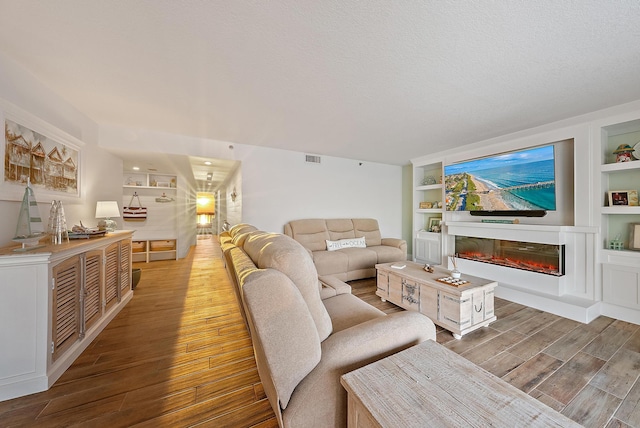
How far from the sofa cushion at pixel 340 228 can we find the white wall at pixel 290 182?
0.32 metres

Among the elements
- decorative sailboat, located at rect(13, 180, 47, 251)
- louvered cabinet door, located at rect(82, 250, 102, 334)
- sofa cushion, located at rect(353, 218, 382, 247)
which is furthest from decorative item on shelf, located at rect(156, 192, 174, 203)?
sofa cushion, located at rect(353, 218, 382, 247)

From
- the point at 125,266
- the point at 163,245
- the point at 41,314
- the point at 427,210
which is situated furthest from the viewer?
the point at 163,245

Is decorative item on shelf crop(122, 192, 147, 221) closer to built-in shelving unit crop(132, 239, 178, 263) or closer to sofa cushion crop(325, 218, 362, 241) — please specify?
built-in shelving unit crop(132, 239, 178, 263)

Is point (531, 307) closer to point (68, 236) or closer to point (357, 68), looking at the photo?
point (357, 68)

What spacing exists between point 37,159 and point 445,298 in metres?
4.04

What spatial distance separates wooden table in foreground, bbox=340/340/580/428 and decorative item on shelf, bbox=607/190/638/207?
3346 millimetres

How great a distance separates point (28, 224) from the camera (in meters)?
1.64

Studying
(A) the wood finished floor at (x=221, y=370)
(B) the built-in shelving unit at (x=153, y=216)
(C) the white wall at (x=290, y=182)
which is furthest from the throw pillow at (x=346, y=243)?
(B) the built-in shelving unit at (x=153, y=216)

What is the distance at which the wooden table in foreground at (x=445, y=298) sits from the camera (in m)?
2.09

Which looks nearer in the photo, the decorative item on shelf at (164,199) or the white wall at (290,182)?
the white wall at (290,182)

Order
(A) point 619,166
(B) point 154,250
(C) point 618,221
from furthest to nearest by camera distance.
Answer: (B) point 154,250, (C) point 618,221, (A) point 619,166

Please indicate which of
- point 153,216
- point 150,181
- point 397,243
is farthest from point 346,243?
point 150,181

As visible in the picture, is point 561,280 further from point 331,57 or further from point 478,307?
point 331,57

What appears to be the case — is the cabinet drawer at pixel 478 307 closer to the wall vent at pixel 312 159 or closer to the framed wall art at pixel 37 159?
the wall vent at pixel 312 159
